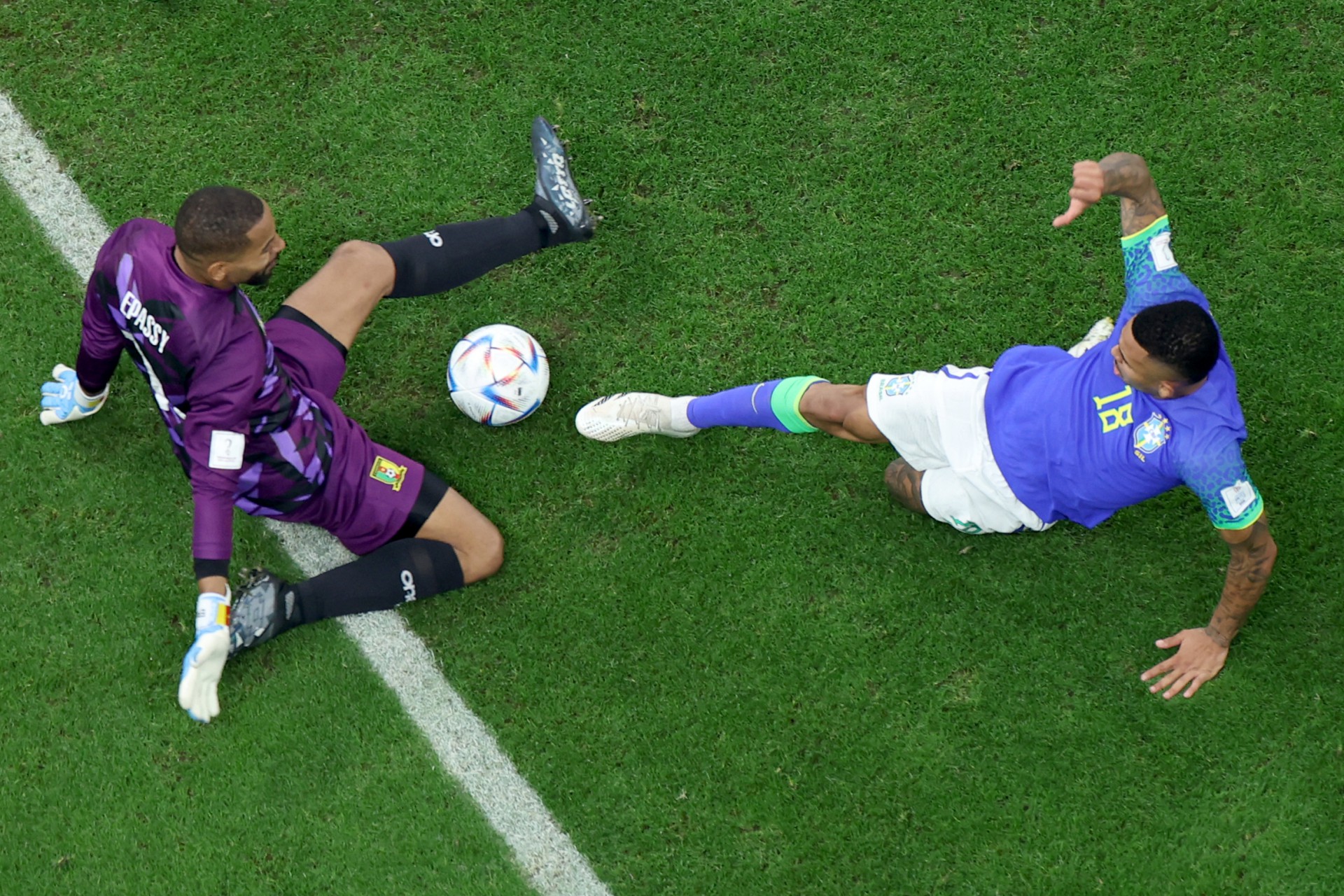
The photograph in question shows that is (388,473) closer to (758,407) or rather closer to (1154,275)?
(758,407)

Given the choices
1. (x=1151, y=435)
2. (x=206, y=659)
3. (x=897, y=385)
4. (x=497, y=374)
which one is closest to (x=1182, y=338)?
(x=1151, y=435)

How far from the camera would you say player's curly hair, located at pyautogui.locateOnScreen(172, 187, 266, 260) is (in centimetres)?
333

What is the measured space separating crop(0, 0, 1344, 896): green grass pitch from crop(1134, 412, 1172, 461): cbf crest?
1037 mm

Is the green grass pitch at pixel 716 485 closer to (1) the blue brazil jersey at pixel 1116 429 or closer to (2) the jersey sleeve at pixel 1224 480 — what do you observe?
(1) the blue brazil jersey at pixel 1116 429

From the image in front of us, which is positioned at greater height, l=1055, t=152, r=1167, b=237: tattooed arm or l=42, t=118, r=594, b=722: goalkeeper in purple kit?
l=1055, t=152, r=1167, b=237: tattooed arm

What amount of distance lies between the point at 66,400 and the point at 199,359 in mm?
1517

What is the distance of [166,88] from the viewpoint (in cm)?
505

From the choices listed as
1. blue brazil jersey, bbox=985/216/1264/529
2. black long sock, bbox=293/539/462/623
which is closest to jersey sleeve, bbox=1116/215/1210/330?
blue brazil jersey, bbox=985/216/1264/529

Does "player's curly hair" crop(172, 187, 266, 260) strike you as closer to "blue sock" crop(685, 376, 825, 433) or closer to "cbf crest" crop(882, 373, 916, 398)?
"blue sock" crop(685, 376, 825, 433)

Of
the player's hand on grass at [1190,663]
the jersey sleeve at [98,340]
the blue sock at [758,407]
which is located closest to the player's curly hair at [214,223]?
the jersey sleeve at [98,340]

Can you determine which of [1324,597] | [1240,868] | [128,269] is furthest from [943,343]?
[128,269]

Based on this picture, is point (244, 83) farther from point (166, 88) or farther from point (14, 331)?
point (14, 331)

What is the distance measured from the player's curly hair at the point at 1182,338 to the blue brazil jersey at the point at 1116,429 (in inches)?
10.0

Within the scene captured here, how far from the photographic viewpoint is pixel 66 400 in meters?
4.57
